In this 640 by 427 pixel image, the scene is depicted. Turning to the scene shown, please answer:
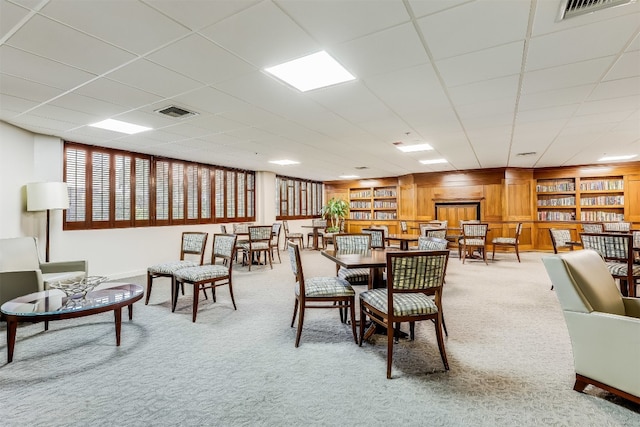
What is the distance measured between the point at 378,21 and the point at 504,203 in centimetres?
868

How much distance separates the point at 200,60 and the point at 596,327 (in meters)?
3.39

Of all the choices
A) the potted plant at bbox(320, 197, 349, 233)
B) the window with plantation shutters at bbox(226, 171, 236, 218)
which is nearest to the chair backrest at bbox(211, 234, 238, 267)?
the window with plantation shutters at bbox(226, 171, 236, 218)

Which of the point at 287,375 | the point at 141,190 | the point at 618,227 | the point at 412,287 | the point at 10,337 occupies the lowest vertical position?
the point at 287,375

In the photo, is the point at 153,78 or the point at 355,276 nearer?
the point at 153,78

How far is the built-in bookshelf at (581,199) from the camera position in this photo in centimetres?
854

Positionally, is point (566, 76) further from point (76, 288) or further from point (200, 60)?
point (76, 288)

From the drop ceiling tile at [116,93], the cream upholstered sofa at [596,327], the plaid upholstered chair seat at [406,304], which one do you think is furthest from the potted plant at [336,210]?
the cream upholstered sofa at [596,327]

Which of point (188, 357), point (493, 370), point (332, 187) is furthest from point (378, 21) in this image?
point (332, 187)

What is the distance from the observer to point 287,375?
236 centimetres

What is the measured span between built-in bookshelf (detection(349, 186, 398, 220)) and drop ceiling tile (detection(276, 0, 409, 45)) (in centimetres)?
946

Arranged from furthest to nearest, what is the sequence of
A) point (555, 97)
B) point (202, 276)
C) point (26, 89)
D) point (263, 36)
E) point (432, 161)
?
point (432, 161), point (202, 276), point (555, 97), point (26, 89), point (263, 36)

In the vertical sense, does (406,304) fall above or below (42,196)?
below

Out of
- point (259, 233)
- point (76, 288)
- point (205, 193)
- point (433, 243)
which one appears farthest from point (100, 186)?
point (433, 243)

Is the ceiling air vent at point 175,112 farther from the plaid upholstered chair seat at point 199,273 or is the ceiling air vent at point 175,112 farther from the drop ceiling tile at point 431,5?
the drop ceiling tile at point 431,5
